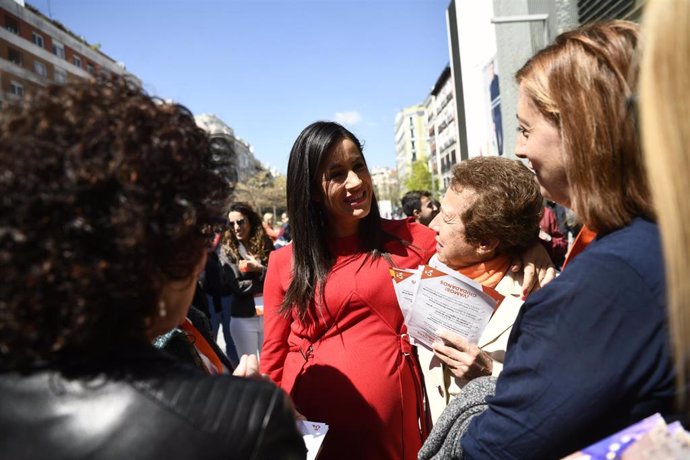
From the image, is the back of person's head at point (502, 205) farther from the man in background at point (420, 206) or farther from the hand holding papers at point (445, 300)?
the man in background at point (420, 206)

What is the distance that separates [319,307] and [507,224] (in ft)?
2.90

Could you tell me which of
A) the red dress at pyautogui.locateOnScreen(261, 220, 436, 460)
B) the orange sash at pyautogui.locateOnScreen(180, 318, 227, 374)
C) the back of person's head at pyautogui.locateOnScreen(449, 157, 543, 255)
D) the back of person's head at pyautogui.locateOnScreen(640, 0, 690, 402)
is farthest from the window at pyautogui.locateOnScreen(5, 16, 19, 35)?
the back of person's head at pyautogui.locateOnScreen(640, 0, 690, 402)

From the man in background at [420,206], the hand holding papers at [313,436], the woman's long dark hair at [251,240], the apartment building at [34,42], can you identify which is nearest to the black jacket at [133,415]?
the hand holding papers at [313,436]

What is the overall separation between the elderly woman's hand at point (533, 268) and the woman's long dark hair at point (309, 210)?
63cm

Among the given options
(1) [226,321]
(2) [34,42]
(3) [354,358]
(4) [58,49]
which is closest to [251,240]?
(1) [226,321]

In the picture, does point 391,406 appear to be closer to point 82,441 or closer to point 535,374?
point 535,374

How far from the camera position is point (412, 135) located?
4540 inches

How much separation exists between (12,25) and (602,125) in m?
52.4

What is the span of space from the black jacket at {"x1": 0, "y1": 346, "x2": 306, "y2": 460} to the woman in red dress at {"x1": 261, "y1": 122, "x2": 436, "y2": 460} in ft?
3.92

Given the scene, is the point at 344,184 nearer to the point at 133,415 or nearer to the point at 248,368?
the point at 248,368

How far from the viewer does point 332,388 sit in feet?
6.59

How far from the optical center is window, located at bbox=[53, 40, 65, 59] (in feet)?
155

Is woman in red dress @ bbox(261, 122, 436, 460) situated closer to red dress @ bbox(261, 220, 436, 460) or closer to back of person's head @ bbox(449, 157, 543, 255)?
red dress @ bbox(261, 220, 436, 460)

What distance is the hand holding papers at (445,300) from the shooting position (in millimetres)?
1678
